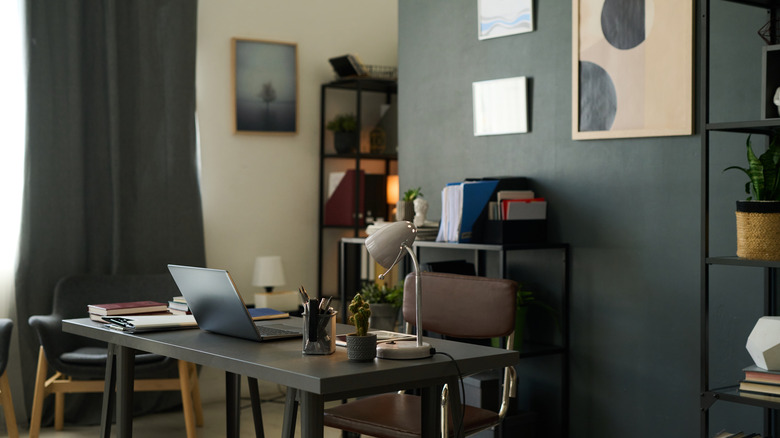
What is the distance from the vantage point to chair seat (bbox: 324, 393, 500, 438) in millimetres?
2504

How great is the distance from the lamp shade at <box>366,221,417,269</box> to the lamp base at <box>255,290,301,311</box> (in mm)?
2754

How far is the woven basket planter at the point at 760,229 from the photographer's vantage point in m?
2.56

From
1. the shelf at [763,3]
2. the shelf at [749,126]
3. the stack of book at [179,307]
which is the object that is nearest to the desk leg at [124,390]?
the stack of book at [179,307]

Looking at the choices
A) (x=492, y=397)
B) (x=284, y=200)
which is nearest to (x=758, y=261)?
(x=492, y=397)

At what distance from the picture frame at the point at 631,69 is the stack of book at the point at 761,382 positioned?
3.17ft

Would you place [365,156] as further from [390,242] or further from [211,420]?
[390,242]

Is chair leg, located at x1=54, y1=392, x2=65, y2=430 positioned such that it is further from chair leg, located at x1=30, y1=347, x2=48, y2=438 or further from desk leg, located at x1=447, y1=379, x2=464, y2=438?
desk leg, located at x1=447, y1=379, x2=464, y2=438

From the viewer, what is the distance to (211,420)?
4.48 metres

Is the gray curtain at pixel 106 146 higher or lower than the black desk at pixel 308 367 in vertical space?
higher

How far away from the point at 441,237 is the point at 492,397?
72 centimetres

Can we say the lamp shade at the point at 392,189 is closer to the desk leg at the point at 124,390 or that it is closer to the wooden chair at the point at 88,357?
the wooden chair at the point at 88,357

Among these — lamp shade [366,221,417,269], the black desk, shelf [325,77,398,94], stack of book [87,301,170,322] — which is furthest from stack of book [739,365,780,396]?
shelf [325,77,398,94]

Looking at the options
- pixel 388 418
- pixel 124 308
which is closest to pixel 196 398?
pixel 124 308

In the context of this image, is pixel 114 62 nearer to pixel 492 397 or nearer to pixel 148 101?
pixel 148 101
